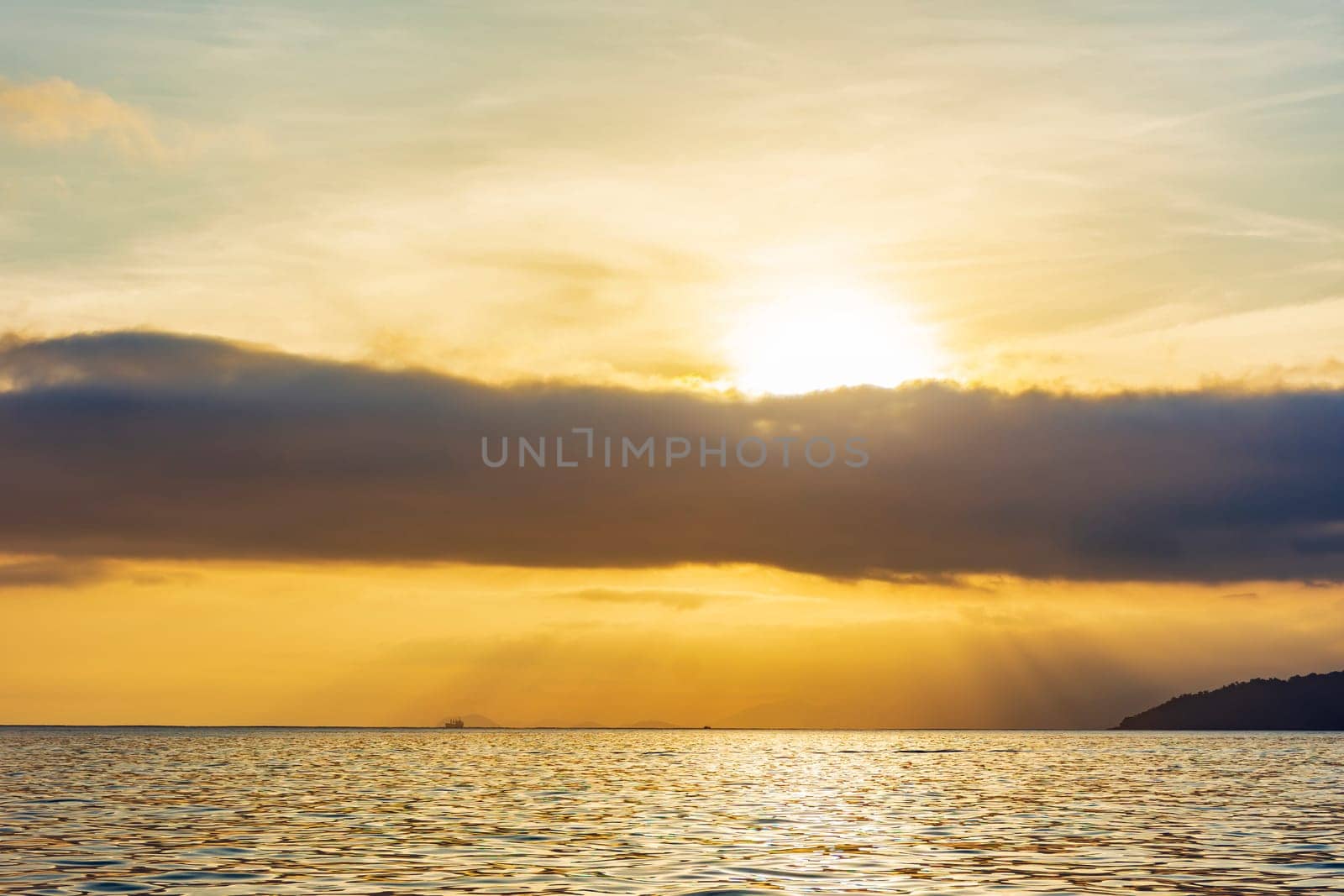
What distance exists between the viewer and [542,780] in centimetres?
13088

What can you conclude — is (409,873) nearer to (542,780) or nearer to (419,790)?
(419,790)

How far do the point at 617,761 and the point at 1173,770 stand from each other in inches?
2747

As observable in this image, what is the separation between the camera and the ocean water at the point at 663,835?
172 ft

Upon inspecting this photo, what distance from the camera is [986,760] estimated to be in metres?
198

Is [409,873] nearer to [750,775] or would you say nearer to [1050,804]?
[1050,804]

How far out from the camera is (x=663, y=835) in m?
70.4

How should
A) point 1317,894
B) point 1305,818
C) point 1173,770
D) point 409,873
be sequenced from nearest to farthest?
point 1317,894, point 409,873, point 1305,818, point 1173,770

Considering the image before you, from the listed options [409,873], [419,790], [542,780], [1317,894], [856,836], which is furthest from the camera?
[542,780]

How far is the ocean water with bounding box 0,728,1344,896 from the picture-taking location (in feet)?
172

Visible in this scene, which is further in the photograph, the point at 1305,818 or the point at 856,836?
the point at 1305,818

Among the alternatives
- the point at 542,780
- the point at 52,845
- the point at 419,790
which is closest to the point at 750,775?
the point at 542,780

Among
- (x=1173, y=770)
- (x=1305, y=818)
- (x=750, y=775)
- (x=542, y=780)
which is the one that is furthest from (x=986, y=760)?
(x=1305, y=818)

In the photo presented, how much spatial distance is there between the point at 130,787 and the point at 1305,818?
82.6 metres

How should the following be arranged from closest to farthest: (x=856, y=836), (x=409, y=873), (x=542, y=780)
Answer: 1. (x=409, y=873)
2. (x=856, y=836)
3. (x=542, y=780)
